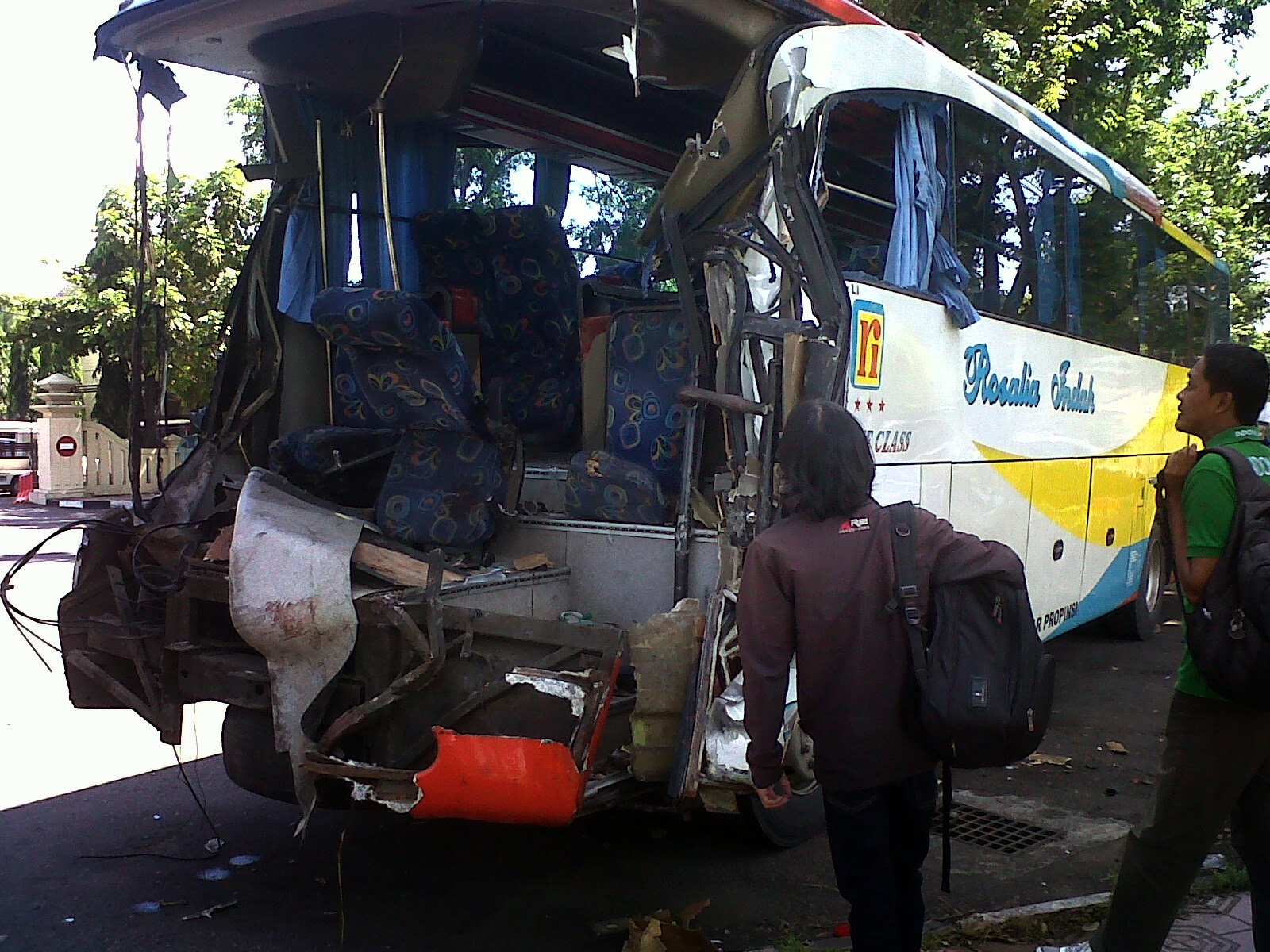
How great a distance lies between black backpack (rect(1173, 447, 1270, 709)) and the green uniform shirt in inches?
0.7

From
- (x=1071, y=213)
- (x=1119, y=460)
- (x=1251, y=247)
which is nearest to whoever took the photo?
(x=1071, y=213)

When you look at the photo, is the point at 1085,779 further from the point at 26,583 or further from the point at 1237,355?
the point at 26,583

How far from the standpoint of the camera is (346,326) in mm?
4465

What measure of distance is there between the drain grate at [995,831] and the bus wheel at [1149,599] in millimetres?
4458

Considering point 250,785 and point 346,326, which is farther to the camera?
point 346,326

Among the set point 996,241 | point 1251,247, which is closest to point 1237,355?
point 996,241

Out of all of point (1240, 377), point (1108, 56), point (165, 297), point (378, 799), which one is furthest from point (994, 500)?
point (165, 297)

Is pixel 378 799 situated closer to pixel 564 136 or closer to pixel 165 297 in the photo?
pixel 564 136

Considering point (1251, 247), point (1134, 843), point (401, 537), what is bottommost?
point (1134, 843)

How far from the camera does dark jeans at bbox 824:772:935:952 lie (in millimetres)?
2787

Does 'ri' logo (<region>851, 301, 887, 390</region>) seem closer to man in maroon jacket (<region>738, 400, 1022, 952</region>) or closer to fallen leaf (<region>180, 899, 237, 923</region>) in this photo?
man in maroon jacket (<region>738, 400, 1022, 952</region>)

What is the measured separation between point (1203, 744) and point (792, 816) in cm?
193

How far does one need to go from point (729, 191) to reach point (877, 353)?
917mm

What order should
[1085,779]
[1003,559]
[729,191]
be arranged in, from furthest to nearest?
[1085,779] < [729,191] < [1003,559]
